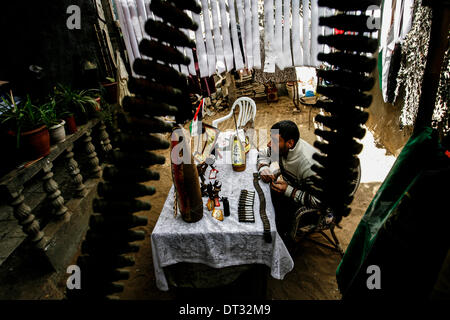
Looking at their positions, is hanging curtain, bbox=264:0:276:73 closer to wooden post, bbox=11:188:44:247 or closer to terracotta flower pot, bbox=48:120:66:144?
terracotta flower pot, bbox=48:120:66:144

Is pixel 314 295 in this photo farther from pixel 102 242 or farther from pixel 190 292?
pixel 102 242

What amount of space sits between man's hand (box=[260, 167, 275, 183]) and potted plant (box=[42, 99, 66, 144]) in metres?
3.30

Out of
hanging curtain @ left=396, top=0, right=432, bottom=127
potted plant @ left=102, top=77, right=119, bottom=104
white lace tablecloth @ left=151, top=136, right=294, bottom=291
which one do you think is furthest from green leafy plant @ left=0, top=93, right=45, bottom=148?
hanging curtain @ left=396, top=0, right=432, bottom=127

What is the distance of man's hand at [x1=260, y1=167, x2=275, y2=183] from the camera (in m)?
3.48

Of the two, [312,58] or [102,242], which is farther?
[312,58]

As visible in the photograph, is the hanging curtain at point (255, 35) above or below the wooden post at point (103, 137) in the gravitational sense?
above

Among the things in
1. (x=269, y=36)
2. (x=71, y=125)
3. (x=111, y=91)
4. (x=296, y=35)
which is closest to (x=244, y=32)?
(x=269, y=36)

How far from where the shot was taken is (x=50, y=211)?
187 inches

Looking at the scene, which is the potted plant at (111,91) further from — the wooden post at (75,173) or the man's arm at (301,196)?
the man's arm at (301,196)

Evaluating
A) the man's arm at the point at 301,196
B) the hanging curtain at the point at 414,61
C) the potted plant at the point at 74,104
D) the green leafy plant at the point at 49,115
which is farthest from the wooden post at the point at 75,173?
the hanging curtain at the point at 414,61

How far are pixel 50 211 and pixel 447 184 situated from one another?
19.1 ft

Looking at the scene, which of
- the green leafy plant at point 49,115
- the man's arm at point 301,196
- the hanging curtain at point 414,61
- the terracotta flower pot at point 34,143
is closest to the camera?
the man's arm at point 301,196

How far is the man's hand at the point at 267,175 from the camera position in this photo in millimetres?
3479
